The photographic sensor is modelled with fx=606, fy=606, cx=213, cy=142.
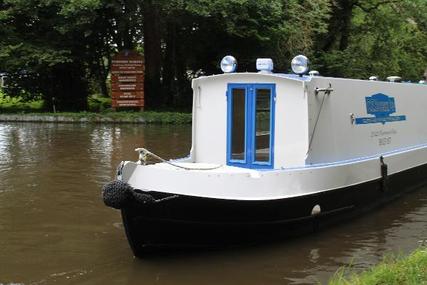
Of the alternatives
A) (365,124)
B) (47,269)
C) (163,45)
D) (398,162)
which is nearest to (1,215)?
(47,269)

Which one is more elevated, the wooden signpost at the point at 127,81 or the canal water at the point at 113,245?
the wooden signpost at the point at 127,81

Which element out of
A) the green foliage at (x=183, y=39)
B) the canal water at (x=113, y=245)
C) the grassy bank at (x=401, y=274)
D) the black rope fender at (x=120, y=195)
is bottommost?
the canal water at (x=113, y=245)

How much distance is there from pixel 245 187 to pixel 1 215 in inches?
155

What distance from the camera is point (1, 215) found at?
863 cm

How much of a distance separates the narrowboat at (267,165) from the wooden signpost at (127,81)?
1546cm

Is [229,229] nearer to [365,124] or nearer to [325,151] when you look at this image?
[325,151]

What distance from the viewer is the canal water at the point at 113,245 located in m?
6.27

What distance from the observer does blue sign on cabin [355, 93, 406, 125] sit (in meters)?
9.61

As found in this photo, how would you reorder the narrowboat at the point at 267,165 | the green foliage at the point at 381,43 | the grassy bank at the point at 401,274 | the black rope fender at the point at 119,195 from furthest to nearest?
the green foliage at the point at 381,43 < the narrowboat at the point at 267,165 < the black rope fender at the point at 119,195 < the grassy bank at the point at 401,274

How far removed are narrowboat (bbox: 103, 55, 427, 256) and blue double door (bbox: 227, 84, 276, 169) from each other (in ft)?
0.04

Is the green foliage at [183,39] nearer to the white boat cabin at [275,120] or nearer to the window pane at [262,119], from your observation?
the white boat cabin at [275,120]

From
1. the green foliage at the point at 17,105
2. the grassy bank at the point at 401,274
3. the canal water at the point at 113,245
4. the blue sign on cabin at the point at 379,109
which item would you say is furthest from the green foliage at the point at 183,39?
the grassy bank at the point at 401,274

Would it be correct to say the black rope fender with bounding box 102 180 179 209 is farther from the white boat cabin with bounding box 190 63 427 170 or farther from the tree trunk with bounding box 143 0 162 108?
the tree trunk with bounding box 143 0 162 108

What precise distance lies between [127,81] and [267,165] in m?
17.4
